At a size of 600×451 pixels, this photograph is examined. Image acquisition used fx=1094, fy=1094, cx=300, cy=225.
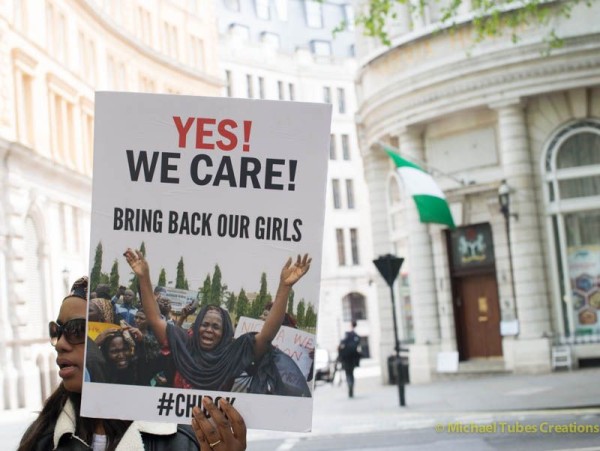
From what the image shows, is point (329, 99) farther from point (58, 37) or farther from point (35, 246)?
point (35, 246)

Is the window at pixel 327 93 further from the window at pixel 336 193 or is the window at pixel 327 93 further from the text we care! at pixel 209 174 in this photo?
the text we care! at pixel 209 174

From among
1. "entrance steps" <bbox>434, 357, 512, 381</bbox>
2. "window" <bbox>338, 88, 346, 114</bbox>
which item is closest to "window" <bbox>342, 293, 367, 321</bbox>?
"window" <bbox>338, 88, 346, 114</bbox>

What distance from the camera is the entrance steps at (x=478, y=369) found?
26922 mm

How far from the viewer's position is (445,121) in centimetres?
2864

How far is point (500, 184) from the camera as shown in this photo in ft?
88.2

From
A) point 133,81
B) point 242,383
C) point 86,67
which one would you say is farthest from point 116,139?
point 133,81

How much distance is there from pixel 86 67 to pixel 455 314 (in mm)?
21349

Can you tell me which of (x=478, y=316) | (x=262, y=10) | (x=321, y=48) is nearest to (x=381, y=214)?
(x=478, y=316)

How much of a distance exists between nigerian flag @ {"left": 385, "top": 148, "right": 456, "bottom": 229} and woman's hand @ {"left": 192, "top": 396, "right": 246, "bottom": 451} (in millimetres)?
22493

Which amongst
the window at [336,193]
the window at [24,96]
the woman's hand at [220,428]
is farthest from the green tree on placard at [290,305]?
the window at [336,193]

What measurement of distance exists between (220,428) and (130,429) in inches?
12.0

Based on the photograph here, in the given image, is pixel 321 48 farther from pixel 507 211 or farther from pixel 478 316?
pixel 507 211

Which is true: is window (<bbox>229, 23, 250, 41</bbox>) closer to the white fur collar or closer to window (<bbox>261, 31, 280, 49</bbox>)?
window (<bbox>261, 31, 280, 49</bbox>)

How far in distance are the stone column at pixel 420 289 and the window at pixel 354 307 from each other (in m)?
42.3
